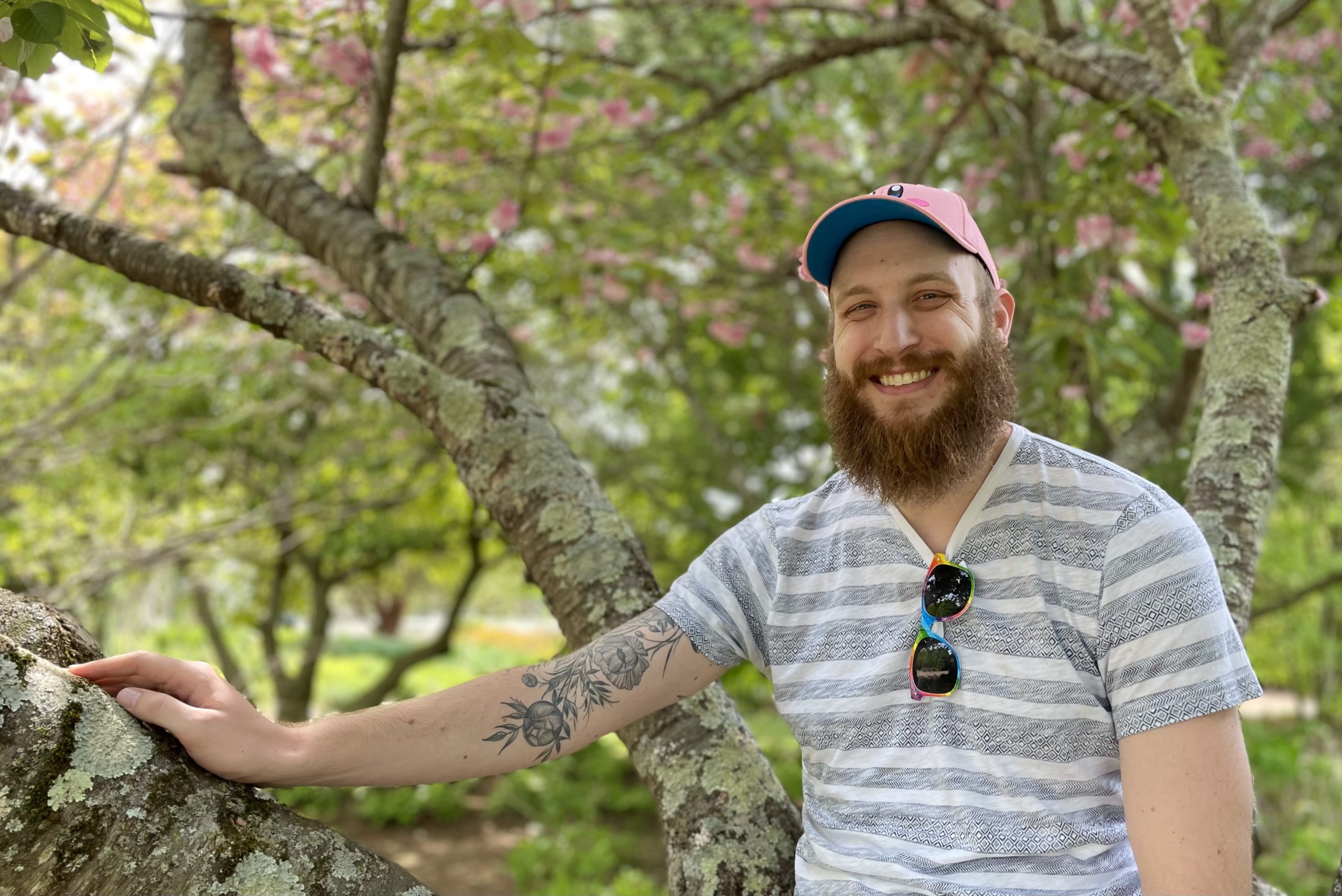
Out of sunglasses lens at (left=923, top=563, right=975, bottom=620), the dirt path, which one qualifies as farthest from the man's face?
the dirt path

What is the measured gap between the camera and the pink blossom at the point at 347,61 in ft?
11.2

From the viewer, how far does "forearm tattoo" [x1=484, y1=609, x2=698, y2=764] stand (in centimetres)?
153

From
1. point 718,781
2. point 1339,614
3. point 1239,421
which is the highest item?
point 1339,614

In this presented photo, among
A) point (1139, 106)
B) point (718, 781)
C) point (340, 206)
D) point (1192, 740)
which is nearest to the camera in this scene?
point (1192, 740)

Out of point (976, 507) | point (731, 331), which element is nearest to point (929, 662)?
point (976, 507)

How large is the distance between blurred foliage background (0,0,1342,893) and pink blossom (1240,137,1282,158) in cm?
10

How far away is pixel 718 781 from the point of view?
1594mm

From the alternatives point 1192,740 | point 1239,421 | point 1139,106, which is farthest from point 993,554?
point 1139,106

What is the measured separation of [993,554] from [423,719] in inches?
33.8

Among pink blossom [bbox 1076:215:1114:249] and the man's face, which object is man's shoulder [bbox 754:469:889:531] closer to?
the man's face

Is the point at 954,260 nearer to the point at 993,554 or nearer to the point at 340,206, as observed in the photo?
the point at 993,554

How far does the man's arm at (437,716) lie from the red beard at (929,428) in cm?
40

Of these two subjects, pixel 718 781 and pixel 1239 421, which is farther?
pixel 1239 421

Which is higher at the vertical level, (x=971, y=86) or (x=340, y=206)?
(x=971, y=86)
